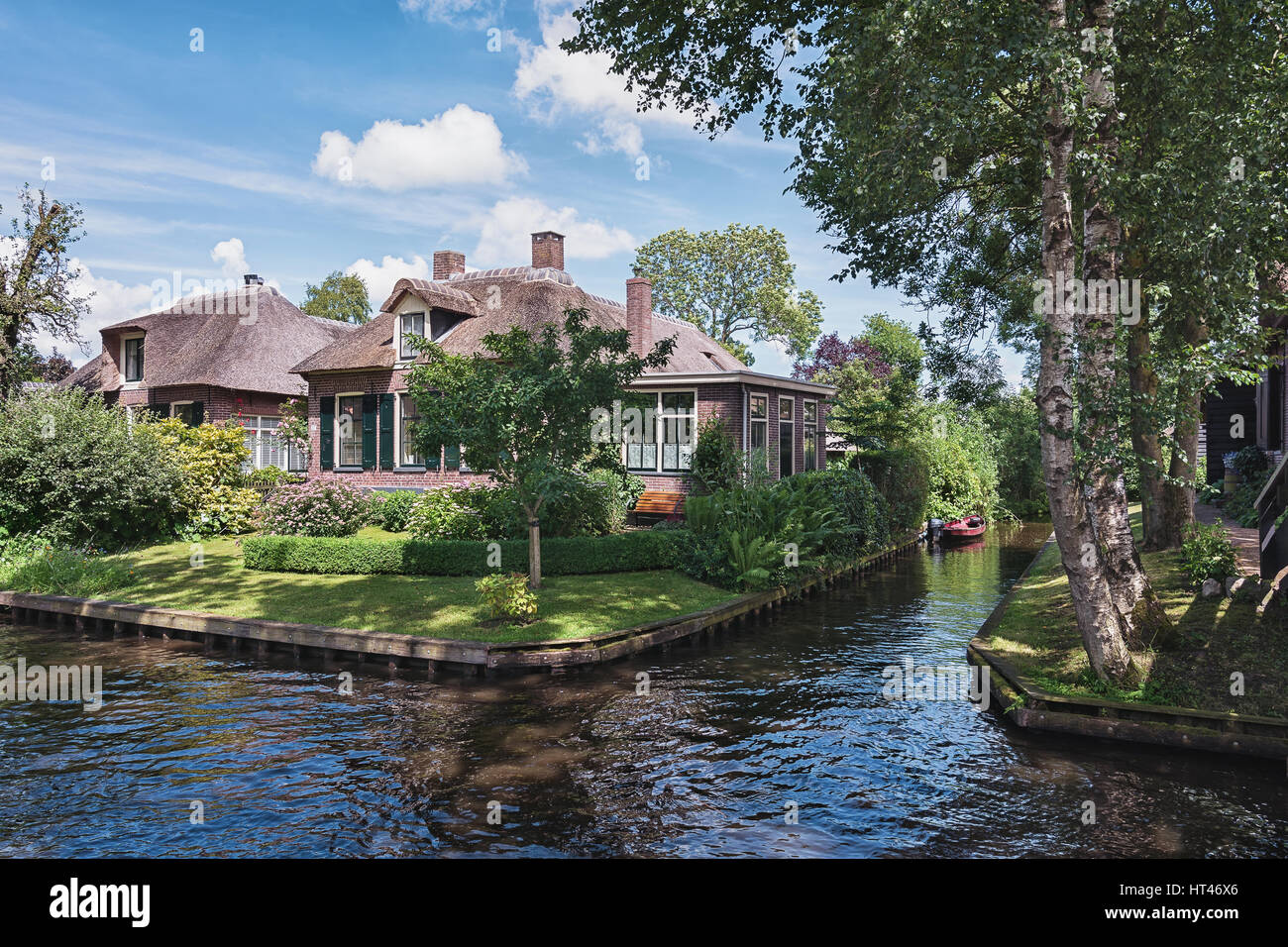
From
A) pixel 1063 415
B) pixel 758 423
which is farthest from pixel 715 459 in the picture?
pixel 1063 415

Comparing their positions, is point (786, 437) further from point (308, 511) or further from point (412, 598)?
point (412, 598)

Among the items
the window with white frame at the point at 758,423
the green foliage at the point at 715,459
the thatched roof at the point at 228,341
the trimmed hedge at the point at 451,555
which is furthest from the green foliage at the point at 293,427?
the window with white frame at the point at 758,423

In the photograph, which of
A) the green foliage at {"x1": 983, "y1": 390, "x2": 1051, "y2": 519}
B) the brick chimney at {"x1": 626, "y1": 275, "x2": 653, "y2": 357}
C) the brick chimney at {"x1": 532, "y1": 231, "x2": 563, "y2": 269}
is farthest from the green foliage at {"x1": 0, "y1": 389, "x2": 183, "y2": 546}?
the green foliage at {"x1": 983, "y1": 390, "x2": 1051, "y2": 519}

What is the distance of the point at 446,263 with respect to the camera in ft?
98.8

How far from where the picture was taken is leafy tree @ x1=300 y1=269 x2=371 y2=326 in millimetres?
56875

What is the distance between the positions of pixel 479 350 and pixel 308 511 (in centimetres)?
784

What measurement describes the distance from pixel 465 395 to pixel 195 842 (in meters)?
7.68

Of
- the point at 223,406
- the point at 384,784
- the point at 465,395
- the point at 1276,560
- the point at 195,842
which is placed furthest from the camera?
the point at 223,406

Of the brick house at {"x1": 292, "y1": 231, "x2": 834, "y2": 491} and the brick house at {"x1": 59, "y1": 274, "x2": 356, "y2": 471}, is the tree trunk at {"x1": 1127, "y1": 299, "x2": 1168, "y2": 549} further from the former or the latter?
the brick house at {"x1": 59, "y1": 274, "x2": 356, "y2": 471}

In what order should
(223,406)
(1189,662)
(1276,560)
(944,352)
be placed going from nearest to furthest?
1. (1189,662)
2. (1276,560)
3. (944,352)
4. (223,406)
